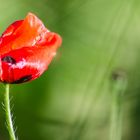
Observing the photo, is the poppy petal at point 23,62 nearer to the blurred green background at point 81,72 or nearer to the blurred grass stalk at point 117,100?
the blurred grass stalk at point 117,100

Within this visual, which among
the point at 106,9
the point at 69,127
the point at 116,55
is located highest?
the point at 106,9

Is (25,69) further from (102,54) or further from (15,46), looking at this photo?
(102,54)

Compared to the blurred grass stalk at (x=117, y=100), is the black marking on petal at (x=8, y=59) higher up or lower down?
higher up

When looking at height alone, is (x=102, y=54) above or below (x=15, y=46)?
below

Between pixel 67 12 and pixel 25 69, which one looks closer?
pixel 25 69

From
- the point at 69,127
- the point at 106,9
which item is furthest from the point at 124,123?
the point at 106,9

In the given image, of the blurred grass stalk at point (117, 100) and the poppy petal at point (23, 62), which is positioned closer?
the poppy petal at point (23, 62)

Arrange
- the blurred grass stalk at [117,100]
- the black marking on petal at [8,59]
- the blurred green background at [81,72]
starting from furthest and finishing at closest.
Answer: the blurred green background at [81,72], the blurred grass stalk at [117,100], the black marking on petal at [8,59]

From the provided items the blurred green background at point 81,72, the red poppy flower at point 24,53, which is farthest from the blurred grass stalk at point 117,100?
the blurred green background at point 81,72

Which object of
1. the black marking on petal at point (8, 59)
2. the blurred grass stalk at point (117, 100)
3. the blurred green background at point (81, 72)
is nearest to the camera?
the black marking on petal at point (8, 59)
